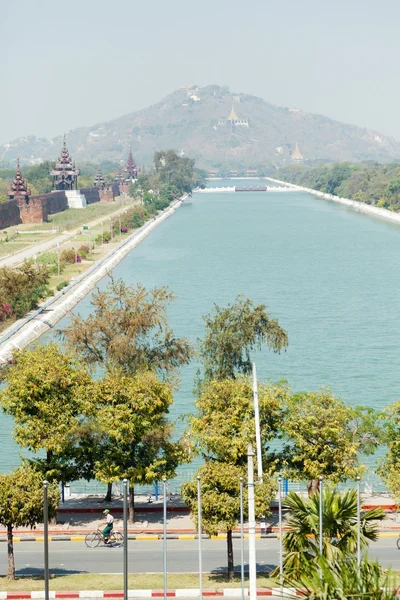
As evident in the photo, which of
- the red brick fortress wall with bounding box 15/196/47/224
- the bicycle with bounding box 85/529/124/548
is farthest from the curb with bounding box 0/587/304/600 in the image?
the red brick fortress wall with bounding box 15/196/47/224

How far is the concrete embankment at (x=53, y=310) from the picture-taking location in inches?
1794

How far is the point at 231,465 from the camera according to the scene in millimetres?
21016

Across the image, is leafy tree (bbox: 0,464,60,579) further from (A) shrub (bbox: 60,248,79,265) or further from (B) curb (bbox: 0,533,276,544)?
(A) shrub (bbox: 60,248,79,265)

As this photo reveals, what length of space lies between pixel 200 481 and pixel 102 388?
5.50m

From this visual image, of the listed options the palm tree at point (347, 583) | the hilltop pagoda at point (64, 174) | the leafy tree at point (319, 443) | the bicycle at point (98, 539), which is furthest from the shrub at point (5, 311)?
the hilltop pagoda at point (64, 174)

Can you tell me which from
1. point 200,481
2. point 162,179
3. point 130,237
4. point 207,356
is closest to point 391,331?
point 207,356

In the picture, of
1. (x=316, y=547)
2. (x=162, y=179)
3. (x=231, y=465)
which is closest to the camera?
(x=316, y=547)

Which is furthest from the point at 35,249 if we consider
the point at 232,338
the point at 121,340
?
the point at 121,340

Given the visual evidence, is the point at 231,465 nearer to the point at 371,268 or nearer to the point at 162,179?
the point at 371,268

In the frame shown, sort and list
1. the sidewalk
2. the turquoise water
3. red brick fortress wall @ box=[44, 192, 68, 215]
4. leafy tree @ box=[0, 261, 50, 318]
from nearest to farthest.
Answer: the sidewalk, the turquoise water, leafy tree @ box=[0, 261, 50, 318], red brick fortress wall @ box=[44, 192, 68, 215]

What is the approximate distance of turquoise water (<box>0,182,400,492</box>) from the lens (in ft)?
131

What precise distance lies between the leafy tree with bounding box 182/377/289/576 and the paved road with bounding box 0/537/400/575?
1150 millimetres

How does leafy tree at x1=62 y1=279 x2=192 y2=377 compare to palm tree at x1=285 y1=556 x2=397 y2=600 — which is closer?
palm tree at x1=285 y1=556 x2=397 y2=600

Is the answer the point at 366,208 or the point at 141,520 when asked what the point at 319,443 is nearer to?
the point at 141,520
